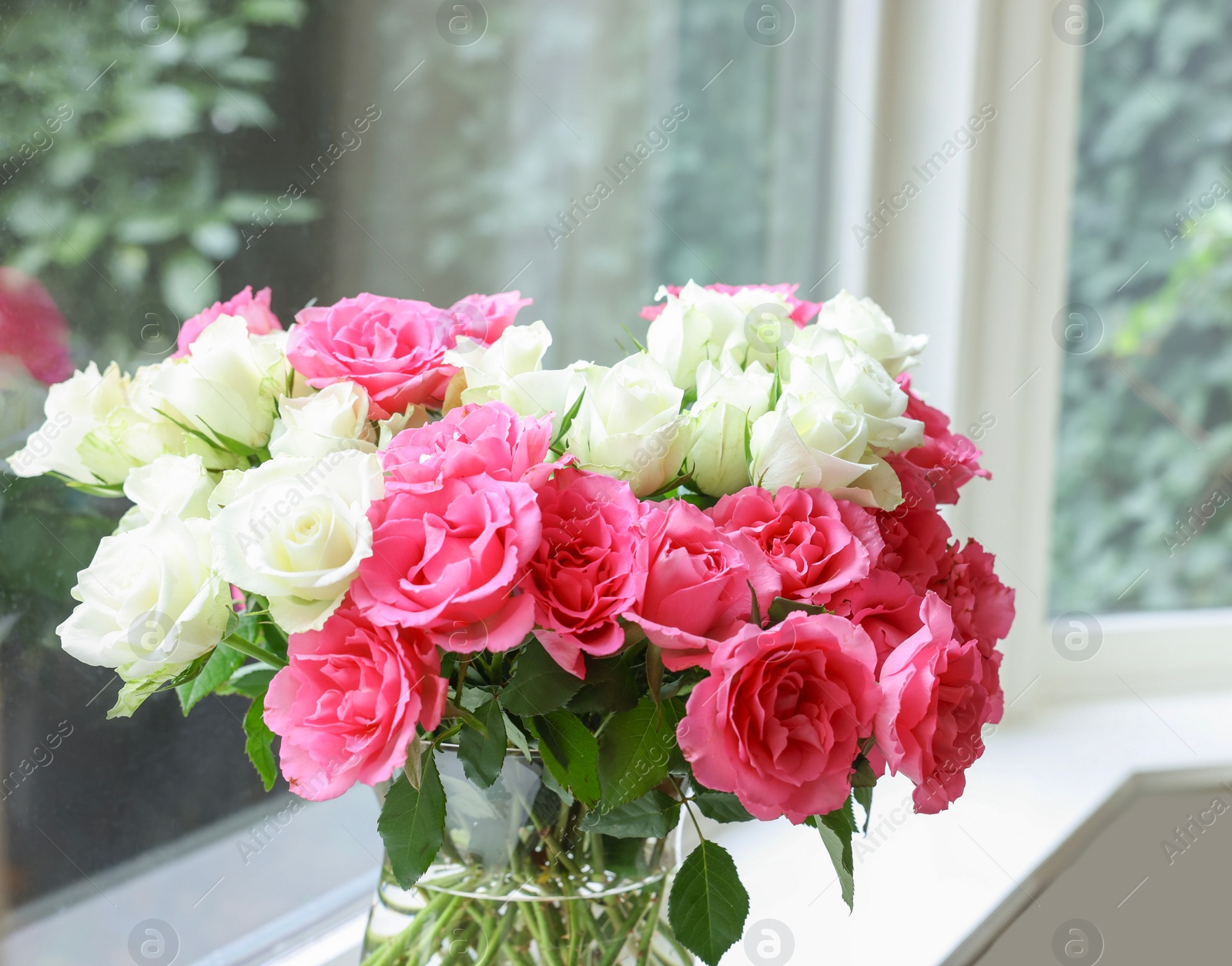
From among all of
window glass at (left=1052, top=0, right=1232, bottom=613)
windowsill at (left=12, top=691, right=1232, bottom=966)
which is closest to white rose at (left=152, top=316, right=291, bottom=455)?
windowsill at (left=12, top=691, right=1232, bottom=966)

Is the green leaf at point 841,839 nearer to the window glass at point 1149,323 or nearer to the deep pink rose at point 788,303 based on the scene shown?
the deep pink rose at point 788,303

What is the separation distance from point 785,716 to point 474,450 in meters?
0.15

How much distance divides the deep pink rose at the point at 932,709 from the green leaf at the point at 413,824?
0.56 ft

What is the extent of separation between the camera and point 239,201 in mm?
662

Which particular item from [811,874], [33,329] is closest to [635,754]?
[33,329]

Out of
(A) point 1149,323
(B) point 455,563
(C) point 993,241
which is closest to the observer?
(B) point 455,563

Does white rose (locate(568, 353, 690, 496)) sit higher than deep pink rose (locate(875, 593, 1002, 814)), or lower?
higher

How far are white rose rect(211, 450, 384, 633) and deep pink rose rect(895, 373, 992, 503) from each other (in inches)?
9.6

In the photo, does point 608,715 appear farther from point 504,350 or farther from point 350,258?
point 350,258

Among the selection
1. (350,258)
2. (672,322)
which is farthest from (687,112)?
(672,322)

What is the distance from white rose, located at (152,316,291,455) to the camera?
1.43 ft

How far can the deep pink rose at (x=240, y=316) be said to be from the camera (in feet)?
1.61

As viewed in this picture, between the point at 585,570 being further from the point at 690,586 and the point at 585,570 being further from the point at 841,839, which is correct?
the point at 841,839

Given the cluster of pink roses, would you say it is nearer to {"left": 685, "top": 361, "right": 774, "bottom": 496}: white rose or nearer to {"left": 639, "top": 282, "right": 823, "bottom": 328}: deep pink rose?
{"left": 685, "top": 361, "right": 774, "bottom": 496}: white rose
